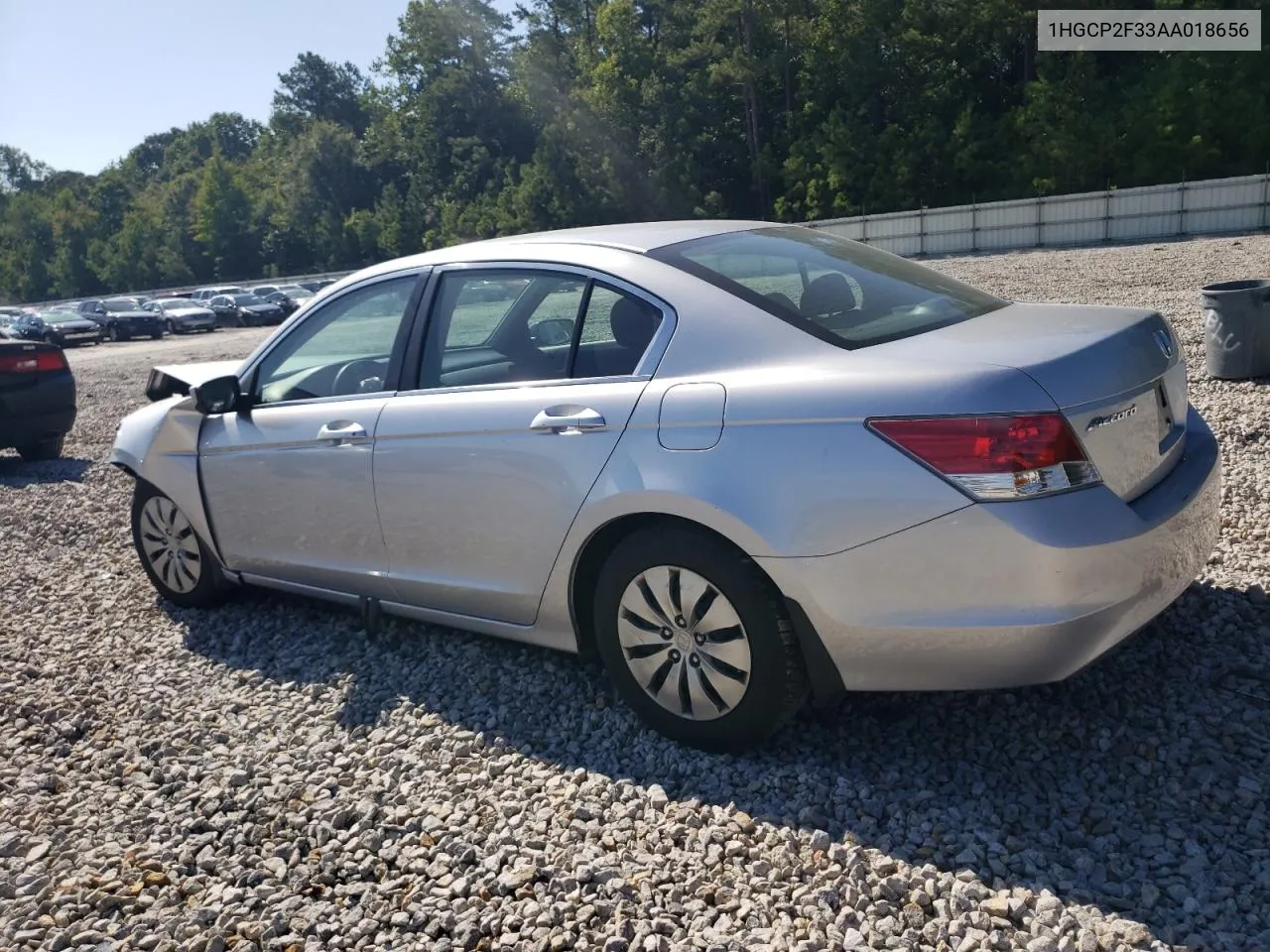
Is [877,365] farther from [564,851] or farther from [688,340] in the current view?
[564,851]

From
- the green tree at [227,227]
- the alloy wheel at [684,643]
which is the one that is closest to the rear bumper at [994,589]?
the alloy wheel at [684,643]

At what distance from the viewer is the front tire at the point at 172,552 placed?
211 inches

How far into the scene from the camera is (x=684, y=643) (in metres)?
3.45

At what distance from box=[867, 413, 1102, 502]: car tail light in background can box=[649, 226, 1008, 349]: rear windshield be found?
0.52m

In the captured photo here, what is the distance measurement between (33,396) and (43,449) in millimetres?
736

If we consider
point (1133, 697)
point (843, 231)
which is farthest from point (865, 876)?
point (843, 231)

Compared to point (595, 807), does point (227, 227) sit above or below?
above

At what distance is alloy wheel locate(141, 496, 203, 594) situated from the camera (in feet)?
17.6

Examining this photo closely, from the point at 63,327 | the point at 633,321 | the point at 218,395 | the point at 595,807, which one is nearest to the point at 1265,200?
→ the point at 633,321

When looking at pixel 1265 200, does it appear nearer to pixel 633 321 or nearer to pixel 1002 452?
pixel 633 321

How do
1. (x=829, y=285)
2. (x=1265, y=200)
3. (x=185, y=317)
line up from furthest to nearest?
(x=185, y=317) < (x=1265, y=200) < (x=829, y=285)

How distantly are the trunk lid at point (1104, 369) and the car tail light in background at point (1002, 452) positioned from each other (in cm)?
9

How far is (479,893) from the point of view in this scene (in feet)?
9.90

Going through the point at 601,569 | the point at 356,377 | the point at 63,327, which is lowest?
the point at 601,569
